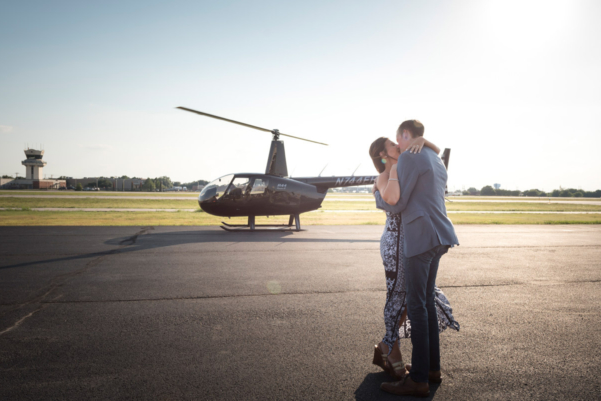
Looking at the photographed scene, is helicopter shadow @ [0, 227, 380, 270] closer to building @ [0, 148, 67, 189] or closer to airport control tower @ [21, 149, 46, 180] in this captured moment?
building @ [0, 148, 67, 189]

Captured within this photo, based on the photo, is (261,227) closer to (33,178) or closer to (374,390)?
(374,390)

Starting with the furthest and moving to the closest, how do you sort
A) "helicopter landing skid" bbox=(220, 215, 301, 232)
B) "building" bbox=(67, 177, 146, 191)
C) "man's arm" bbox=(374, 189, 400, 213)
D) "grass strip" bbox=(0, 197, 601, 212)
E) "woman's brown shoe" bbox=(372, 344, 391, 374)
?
"building" bbox=(67, 177, 146, 191), "grass strip" bbox=(0, 197, 601, 212), "helicopter landing skid" bbox=(220, 215, 301, 232), "woman's brown shoe" bbox=(372, 344, 391, 374), "man's arm" bbox=(374, 189, 400, 213)

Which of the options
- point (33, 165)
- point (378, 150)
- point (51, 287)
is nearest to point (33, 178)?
point (33, 165)

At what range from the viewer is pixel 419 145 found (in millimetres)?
2664

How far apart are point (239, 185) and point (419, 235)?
39.4 ft

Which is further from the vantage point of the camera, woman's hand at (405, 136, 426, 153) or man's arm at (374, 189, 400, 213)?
man's arm at (374, 189, 400, 213)

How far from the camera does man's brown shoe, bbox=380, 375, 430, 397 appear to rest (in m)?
2.70

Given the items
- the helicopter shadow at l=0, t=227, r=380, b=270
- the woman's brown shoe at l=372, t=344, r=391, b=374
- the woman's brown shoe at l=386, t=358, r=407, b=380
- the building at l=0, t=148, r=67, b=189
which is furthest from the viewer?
the building at l=0, t=148, r=67, b=189

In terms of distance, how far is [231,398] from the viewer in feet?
8.56

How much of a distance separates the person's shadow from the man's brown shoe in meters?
0.04

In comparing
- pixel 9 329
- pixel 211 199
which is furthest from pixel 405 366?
pixel 211 199

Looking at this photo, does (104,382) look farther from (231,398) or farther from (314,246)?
(314,246)

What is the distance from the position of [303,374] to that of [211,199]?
11724mm

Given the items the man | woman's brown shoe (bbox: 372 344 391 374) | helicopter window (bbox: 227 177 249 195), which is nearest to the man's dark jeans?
the man
